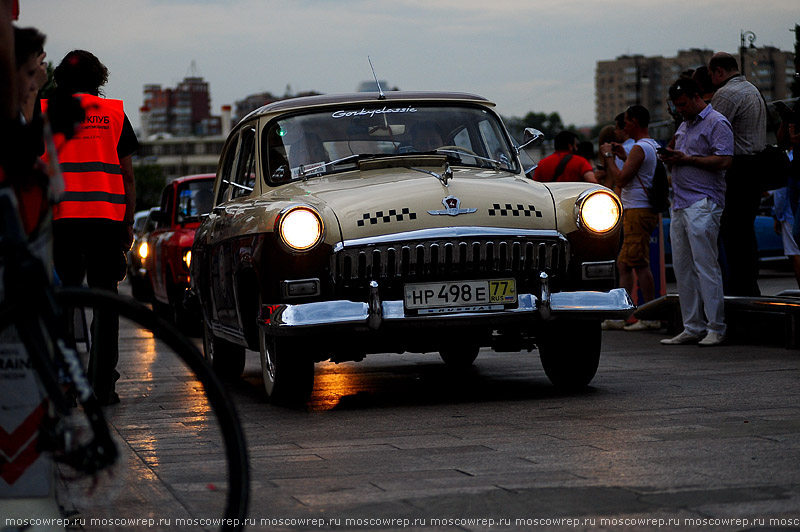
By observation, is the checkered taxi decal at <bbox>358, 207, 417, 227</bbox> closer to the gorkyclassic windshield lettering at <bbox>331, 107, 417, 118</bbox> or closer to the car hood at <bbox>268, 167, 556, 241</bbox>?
the car hood at <bbox>268, 167, 556, 241</bbox>

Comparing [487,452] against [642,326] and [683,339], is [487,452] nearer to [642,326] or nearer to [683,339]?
[683,339]

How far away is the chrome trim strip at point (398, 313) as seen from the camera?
6.70 metres

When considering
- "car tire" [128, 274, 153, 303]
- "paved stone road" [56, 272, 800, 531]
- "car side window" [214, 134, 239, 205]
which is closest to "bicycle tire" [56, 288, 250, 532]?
"paved stone road" [56, 272, 800, 531]

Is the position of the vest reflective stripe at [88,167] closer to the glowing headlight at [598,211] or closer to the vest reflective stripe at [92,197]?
the vest reflective stripe at [92,197]

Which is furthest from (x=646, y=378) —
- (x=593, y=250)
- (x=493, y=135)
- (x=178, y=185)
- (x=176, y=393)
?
(x=178, y=185)

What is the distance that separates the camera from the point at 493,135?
8414 millimetres

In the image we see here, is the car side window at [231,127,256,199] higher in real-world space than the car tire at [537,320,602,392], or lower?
higher

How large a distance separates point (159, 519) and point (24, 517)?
40 cm

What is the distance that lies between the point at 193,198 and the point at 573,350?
343 inches

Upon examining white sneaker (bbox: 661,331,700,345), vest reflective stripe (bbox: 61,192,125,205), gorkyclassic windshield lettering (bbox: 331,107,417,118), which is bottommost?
white sneaker (bbox: 661,331,700,345)

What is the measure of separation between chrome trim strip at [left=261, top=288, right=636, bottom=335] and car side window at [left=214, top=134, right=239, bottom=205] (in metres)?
2.54

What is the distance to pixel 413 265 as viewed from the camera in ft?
22.4

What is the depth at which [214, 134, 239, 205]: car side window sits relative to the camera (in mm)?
9250

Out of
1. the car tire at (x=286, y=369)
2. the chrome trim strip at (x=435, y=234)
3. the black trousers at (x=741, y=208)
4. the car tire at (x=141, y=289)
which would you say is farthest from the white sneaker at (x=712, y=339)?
the car tire at (x=141, y=289)
